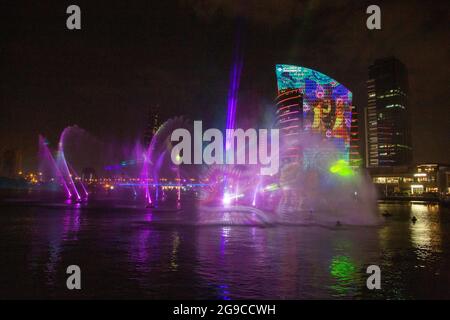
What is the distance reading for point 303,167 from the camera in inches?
4769

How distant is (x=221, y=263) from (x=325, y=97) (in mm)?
175023

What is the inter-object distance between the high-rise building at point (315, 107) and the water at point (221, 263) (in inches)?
5199

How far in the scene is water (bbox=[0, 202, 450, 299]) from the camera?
13320mm

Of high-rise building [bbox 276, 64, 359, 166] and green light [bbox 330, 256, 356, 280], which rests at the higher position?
high-rise building [bbox 276, 64, 359, 166]

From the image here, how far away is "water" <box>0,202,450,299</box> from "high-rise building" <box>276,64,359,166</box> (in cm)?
13207

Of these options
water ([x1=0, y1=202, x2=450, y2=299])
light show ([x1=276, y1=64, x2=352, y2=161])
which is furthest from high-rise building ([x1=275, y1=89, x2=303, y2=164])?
water ([x1=0, y1=202, x2=450, y2=299])

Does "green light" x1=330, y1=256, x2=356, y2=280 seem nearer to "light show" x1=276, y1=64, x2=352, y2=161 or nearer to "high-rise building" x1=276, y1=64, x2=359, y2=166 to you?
"high-rise building" x1=276, y1=64, x2=359, y2=166

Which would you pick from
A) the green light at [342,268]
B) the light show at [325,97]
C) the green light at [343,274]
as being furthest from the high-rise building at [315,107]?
the green light at [343,274]

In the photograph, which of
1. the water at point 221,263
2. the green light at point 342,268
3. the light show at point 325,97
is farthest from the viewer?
the light show at point 325,97

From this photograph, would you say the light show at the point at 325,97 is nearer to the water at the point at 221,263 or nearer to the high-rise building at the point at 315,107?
the high-rise building at the point at 315,107

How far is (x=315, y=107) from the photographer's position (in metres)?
174

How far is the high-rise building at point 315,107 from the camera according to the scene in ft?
525

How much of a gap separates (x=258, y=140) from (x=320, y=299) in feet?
414

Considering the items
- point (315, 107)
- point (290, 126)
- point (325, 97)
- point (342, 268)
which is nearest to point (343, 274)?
point (342, 268)
